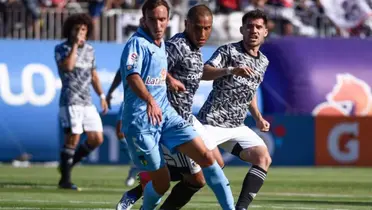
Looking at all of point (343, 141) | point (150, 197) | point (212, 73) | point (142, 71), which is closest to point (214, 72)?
point (212, 73)

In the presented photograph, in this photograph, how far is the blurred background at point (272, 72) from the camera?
76.4ft

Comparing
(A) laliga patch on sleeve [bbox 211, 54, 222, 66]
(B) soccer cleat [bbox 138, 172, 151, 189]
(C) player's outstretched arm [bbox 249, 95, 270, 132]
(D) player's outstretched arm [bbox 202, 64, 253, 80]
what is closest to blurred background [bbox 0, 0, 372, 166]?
(C) player's outstretched arm [bbox 249, 95, 270, 132]

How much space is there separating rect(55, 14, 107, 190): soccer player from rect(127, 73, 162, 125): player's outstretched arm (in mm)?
6270

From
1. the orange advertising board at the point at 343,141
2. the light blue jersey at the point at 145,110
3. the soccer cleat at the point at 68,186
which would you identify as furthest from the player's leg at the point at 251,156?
the orange advertising board at the point at 343,141

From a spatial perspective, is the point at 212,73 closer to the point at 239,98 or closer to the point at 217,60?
the point at 217,60

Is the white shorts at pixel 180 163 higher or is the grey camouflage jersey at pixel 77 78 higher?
the white shorts at pixel 180 163

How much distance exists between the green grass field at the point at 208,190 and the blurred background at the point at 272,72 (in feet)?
3.37

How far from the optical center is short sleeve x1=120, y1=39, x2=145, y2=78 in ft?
30.9

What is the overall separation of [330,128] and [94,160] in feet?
17.2

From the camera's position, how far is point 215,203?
13156 mm

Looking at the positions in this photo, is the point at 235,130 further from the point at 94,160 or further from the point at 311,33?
the point at 311,33

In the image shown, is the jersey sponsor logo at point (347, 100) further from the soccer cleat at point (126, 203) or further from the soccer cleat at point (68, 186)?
the soccer cleat at point (126, 203)

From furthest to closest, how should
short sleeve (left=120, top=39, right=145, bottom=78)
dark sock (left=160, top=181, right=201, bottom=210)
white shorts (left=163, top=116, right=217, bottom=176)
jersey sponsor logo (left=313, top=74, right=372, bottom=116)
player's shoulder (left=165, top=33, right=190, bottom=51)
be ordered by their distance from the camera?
jersey sponsor logo (left=313, top=74, right=372, bottom=116) → dark sock (left=160, top=181, right=201, bottom=210) → player's shoulder (left=165, top=33, right=190, bottom=51) → white shorts (left=163, top=116, right=217, bottom=176) → short sleeve (left=120, top=39, right=145, bottom=78)

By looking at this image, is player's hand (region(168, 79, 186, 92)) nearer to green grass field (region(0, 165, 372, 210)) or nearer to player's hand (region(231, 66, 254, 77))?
player's hand (region(231, 66, 254, 77))
